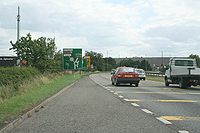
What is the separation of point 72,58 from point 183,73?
37.8 meters

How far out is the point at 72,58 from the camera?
216ft

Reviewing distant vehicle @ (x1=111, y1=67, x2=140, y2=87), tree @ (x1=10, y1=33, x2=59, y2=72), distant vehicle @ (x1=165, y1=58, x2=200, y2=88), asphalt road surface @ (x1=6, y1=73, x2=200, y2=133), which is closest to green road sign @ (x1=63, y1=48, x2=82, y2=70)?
tree @ (x1=10, y1=33, x2=59, y2=72)

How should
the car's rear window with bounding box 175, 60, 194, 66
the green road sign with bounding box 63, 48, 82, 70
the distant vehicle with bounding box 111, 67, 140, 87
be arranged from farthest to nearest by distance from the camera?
the green road sign with bounding box 63, 48, 82, 70 → the distant vehicle with bounding box 111, 67, 140, 87 → the car's rear window with bounding box 175, 60, 194, 66

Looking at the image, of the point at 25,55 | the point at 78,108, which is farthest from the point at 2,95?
the point at 25,55

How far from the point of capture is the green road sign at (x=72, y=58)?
65.1m

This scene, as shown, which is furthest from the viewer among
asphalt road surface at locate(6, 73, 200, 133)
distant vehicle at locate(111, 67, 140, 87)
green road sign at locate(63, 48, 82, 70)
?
green road sign at locate(63, 48, 82, 70)

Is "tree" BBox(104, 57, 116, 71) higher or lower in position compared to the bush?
higher

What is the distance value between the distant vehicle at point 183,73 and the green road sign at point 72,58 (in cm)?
3269

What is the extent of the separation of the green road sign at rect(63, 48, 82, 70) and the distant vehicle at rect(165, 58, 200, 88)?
32.7 m

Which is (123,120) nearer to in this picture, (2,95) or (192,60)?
(2,95)

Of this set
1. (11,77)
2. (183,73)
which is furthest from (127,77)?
(11,77)

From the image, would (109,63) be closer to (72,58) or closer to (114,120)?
(72,58)

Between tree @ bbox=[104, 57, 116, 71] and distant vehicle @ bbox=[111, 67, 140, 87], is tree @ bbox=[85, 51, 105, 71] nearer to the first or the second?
tree @ bbox=[104, 57, 116, 71]

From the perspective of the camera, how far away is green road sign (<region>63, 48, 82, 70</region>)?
2564 inches
